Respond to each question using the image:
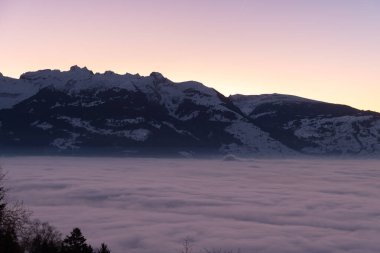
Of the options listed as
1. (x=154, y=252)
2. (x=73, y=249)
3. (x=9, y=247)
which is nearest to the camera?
(x=9, y=247)

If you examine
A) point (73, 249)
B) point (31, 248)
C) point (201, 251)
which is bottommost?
point (201, 251)

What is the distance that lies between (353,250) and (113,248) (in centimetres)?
9150

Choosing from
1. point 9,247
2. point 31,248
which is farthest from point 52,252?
point 9,247

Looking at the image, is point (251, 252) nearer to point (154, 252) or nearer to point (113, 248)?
point (154, 252)

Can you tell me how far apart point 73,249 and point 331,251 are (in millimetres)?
154058

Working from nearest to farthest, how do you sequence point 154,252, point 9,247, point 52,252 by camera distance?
point 9,247
point 52,252
point 154,252

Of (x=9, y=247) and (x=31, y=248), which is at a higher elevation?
(x=9, y=247)

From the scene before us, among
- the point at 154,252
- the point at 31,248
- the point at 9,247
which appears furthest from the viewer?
the point at 154,252

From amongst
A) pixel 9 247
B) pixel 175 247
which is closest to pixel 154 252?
pixel 175 247

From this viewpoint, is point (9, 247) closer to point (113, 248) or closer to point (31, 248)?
point (31, 248)

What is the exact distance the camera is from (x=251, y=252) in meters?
195

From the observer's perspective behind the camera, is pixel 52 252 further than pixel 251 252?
No

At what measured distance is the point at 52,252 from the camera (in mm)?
78688

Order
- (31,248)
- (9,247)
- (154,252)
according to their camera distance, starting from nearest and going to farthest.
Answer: (9,247), (31,248), (154,252)
